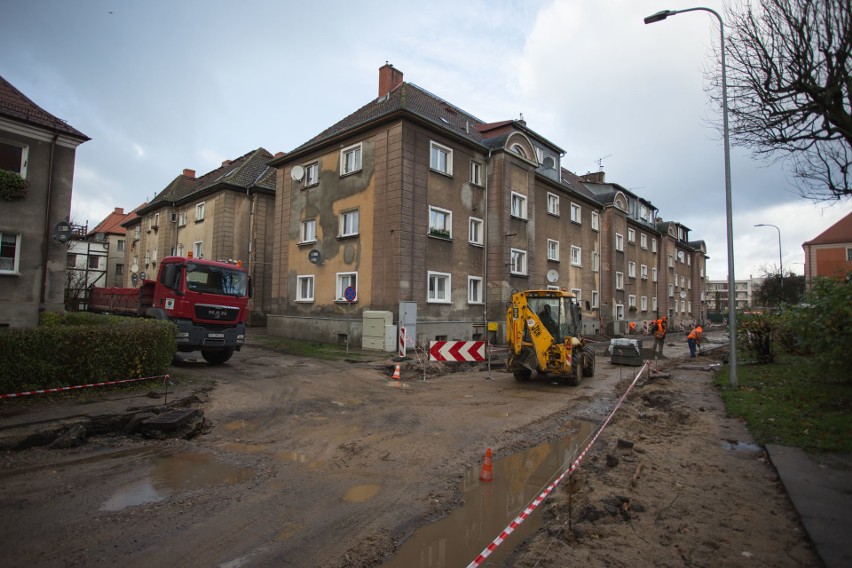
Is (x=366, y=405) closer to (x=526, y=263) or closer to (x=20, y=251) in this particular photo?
(x=20, y=251)

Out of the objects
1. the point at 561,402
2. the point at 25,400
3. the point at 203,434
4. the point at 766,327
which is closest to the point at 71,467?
the point at 203,434

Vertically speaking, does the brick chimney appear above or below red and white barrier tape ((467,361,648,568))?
above

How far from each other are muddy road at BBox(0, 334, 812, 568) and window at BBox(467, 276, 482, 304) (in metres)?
12.0

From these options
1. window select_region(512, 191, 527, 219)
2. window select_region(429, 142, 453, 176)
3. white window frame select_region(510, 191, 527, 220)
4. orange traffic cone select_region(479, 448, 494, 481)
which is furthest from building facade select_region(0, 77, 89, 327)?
window select_region(512, 191, 527, 219)

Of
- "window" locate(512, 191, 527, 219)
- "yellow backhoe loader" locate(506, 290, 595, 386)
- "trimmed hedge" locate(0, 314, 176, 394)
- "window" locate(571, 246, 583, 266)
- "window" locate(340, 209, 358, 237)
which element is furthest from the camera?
"window" locate(571, 246, 583, 266)

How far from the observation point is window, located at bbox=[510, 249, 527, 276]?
2423 cm

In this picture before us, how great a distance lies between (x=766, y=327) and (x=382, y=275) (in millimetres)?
13693

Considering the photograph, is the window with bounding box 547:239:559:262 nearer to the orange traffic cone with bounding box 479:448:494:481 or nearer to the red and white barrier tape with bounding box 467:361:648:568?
the red and white barrier tape with bounding box 467:361:648:568

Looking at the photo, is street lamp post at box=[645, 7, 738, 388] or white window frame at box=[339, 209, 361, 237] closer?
street lamp post at box=[645, 7, 738, 388]

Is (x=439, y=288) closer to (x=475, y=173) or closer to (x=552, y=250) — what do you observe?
(x=475, y=173)

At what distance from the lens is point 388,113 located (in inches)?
752

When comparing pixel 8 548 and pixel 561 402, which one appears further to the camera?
pixel 561 402

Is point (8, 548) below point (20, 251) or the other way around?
below

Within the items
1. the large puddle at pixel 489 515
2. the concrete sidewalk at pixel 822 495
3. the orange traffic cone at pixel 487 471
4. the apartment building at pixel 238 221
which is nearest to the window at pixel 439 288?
the apartment building at pixel 238 221
